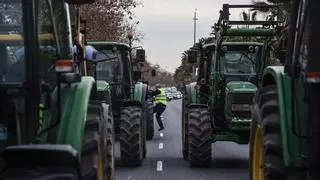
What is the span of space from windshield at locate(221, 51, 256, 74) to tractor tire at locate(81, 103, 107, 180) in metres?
8.64

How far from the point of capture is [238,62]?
→ 51.6 ft

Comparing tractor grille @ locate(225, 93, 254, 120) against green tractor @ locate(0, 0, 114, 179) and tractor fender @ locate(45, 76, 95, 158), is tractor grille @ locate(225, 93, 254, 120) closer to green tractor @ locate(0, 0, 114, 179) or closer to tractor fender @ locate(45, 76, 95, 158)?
tractor fender @ locate(45, 76, 95, 158)

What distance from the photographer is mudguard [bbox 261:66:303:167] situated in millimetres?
6289

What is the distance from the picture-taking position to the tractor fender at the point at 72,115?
19.0 feet

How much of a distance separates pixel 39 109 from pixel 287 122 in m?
2.19

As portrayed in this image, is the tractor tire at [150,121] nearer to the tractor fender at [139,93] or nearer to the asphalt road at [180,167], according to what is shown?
the asphalt road at [180,167]

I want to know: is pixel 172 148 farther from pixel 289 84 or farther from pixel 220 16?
pixel 289 84

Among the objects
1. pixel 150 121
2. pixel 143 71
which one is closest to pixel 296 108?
pixel 143 71

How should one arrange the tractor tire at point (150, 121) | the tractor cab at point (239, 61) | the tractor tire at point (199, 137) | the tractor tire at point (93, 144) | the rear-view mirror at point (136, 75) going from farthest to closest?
the tractor tire at point (150, 121) → the rear-view mirror at point (136, 75) → the tractor cab at point (239, 61) → the tractor tire at point (199, 137) → the tractor tire at point (93, 144)

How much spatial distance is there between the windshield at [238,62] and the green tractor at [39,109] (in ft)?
31.1

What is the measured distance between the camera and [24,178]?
5062 millimetres

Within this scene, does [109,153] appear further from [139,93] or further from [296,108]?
[139,93]

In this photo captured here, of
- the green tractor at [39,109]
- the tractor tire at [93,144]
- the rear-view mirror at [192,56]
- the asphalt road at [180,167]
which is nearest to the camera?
the green tractor at [39,109]

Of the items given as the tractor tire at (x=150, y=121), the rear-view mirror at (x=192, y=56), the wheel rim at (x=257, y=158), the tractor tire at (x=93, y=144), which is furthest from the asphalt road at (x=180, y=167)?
the tractor tire at (x=93, y=144)
